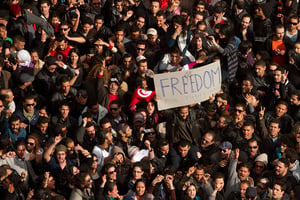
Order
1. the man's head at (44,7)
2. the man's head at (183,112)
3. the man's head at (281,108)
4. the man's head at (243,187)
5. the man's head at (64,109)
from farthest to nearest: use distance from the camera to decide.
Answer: the man's head at (44,7) → the man's head at (281,108) → the man's head at (183,112) → the man's head at (64,109) → the man's head at (243,187)

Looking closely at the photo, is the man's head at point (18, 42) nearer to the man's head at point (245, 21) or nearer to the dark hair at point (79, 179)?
the dark hair at point (79, 179)

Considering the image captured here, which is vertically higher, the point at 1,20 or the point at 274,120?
the point at 1,20

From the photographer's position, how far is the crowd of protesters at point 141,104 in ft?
62.8

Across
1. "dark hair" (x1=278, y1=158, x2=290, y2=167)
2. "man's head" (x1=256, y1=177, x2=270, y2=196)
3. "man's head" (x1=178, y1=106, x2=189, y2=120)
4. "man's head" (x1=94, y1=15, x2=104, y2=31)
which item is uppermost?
"man's head" (x1=94, y1=15, x2=104, y2=31)

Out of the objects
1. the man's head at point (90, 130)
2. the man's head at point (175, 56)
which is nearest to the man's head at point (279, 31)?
the man's head at point (175, 56)

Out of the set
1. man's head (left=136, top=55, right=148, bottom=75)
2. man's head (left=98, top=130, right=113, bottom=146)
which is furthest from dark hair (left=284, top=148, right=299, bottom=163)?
man's head (left=98, top=130, right=113, bottom=146)

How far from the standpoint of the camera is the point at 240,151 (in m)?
19.9

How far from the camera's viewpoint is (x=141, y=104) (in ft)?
66.9

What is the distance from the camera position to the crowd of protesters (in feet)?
62.8

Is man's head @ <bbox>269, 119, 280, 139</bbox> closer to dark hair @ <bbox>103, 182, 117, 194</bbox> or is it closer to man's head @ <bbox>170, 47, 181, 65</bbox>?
man's head @ <bbox>170, 47, 181, 65</bbox>

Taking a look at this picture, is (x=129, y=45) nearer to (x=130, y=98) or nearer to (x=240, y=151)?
(x=130, y=98)

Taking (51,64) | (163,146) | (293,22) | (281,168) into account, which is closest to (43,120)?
(51,64)

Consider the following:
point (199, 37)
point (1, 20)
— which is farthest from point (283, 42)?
point (1, 20)

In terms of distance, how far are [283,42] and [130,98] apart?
9.64ft
